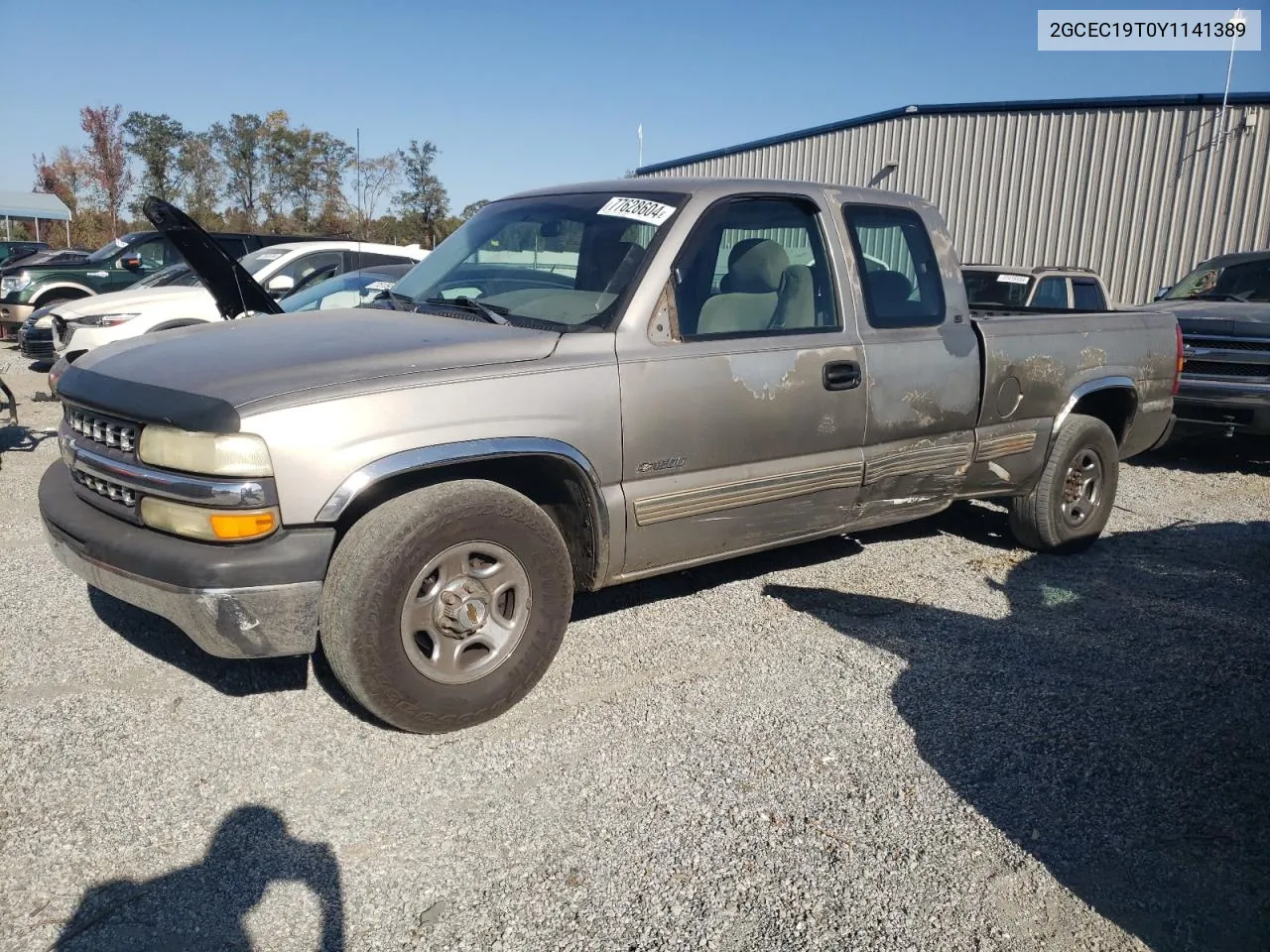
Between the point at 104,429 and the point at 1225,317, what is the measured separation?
28.6 feet

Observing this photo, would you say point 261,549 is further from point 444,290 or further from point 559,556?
point 444,290

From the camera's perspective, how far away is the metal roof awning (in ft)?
166

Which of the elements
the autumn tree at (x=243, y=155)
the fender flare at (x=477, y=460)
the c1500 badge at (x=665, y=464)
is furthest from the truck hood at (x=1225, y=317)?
the autumn tree at (x=243, y=155)

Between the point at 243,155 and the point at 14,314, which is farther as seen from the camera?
the point at 243,155

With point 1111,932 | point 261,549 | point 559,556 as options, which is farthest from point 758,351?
point 1111,932

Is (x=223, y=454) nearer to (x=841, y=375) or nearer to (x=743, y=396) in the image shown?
(x=743, y=396)

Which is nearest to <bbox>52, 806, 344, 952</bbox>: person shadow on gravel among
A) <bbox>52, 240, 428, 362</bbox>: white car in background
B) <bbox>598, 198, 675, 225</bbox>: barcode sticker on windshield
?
<bbox>598, 198, 675, 225</bbox>: barcode sticker on windshield

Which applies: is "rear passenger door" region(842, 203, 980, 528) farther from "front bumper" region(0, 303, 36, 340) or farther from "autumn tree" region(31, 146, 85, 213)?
"autumn tree" region(31, 146, 85, 213)

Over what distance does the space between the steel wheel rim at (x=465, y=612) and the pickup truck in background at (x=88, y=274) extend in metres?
11.0

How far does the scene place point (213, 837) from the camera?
2758 millimetres

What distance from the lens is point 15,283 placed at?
1367cm

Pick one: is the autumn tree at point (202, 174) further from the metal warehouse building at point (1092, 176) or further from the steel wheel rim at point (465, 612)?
the steel wheel rim at point (465, 612)

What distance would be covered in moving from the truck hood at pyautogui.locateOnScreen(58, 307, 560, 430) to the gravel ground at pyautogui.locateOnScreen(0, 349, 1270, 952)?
43.5 inches

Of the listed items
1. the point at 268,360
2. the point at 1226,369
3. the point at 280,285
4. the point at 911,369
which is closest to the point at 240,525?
the point at 268,360
